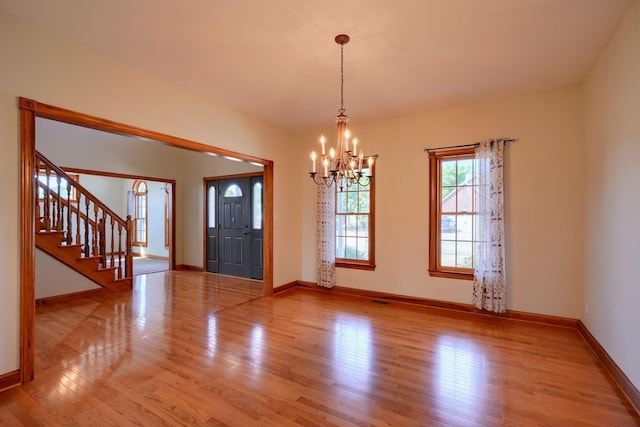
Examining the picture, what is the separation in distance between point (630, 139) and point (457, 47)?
5.11 ft

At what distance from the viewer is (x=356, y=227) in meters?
5.17

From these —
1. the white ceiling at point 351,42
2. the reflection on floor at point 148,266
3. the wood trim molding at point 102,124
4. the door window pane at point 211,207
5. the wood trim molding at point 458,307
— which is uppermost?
the white ceiling at point 351,42

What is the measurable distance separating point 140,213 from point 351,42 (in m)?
9.34

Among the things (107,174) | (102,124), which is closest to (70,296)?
(107,174)

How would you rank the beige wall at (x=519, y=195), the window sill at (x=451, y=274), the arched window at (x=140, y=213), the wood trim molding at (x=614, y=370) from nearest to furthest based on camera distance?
the wood trim molding at (x=614, y=370) < the beige wall at (x=519, y=195) < the window sill at (x=451, y=274) < the arched window at (x=140, y=213)

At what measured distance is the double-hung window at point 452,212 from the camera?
4.28 metres

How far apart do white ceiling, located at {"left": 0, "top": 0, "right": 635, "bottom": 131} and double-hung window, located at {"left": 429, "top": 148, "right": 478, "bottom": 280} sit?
95cm

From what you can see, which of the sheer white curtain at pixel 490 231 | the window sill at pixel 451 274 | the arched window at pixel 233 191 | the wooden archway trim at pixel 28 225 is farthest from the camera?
the arched window at pixel 233 191

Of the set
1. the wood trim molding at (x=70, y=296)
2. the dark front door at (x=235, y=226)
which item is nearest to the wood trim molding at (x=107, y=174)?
the dark front door at (x=235, y=226)

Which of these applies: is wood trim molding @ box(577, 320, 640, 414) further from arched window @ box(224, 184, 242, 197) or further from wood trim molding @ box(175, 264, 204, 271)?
wood trim molding @ box(175, 264, 204, 271)

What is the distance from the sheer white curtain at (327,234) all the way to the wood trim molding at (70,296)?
12.5ft

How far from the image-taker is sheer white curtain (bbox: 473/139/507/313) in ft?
12.8

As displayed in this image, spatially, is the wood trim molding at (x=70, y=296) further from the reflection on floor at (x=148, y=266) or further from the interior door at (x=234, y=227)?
the interior door at (x=234, y=227)

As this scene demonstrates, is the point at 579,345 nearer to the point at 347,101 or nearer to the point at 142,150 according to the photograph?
the point at 347,101
